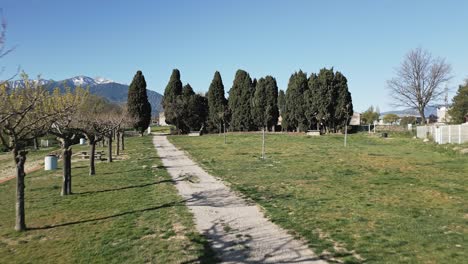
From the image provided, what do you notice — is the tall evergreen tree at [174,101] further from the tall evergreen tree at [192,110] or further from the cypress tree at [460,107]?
the cypress tree at [460,107]

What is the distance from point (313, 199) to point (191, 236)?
504 centimetres

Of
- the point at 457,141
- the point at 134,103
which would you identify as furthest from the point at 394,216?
the point at 134,103

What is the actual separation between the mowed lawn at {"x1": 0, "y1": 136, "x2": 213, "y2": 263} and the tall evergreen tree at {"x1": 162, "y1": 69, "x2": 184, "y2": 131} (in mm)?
43884

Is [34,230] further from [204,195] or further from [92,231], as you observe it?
[204,195]

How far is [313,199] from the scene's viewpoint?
12.3m

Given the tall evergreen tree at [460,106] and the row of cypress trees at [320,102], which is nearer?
the tall evergreen tree at [460,106]

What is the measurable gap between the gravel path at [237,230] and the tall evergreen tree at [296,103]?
1658 inches

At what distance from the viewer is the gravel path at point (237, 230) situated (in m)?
7.20

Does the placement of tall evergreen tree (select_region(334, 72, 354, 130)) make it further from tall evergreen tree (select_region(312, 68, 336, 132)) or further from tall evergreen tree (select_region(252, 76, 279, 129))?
tall evergreen tree (select_region(252, 76, 279, 129))

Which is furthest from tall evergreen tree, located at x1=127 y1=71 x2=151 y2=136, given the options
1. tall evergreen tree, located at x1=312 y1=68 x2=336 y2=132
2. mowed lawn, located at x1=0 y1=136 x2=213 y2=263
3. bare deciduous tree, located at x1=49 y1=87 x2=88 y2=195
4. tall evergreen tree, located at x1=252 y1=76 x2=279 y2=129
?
mowed lawn, located at x1=0 y1=136 x2=213 y2=263

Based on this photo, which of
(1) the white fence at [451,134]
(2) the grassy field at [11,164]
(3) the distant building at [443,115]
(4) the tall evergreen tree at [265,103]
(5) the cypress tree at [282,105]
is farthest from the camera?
(4) the tall evergreen tree at [265,103]

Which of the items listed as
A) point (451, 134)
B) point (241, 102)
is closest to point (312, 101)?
point (241, 102)

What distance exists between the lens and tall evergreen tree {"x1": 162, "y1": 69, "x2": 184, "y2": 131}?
6056 cm

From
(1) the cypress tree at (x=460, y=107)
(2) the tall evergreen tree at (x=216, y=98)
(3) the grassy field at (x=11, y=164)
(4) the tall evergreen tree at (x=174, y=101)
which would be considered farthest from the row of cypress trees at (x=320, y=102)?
(3) the grassy field at (x=11, y=164)
